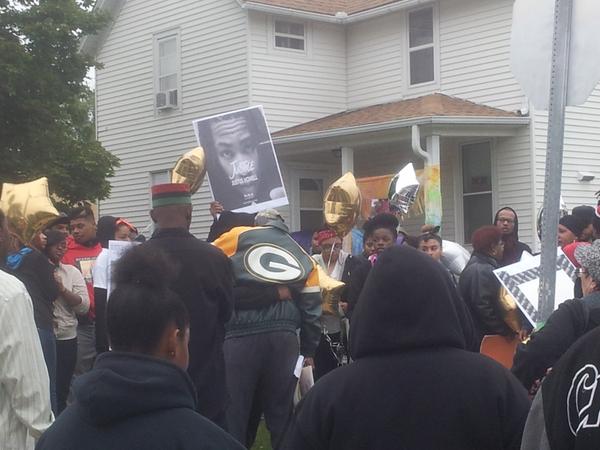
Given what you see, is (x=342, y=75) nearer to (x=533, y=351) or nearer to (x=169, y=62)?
(x=169, y=62)

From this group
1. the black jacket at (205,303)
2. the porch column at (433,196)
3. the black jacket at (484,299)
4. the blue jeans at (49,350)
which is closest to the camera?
the black jacket at (205,303)

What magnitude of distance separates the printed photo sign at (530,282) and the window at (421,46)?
12.7m

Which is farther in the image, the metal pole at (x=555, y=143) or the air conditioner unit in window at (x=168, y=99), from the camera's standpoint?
the air conditioner unit in window at (x=168, y=99)

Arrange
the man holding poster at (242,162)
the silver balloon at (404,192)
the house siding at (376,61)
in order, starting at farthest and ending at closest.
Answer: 1. the house siding at (376,61)
2. the silver balloon at (404,192)
3. the man holding poster at (242,162)

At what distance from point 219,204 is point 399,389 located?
6340 mm

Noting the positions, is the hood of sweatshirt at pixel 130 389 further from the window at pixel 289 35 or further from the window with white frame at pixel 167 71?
the window with white frame at pixel 167 71

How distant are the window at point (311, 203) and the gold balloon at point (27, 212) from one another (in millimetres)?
12052

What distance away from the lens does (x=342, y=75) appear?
2045cm

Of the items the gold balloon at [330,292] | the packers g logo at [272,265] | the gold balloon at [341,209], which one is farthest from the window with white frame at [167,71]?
the packers g logo at [272,265]

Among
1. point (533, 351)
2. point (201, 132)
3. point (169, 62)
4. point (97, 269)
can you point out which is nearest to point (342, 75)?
point (169, 62)

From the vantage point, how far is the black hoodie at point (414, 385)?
9.63ft

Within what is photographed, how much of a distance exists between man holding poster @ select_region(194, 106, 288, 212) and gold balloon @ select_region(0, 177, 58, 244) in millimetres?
2080

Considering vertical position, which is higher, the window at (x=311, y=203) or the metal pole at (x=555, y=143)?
the metal pole at (x=555, y=143)

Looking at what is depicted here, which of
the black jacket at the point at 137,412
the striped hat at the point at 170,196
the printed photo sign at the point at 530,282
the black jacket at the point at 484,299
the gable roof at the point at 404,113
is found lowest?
the black jacket at the point at 484,299
